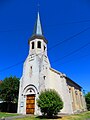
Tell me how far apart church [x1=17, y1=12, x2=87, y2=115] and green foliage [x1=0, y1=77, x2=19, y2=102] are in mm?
4782

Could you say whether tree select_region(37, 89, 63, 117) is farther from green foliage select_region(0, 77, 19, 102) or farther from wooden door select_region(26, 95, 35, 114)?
green foliage select_region(0, 77, 19, 102)

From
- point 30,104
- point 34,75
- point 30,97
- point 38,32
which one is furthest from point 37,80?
point 38,32

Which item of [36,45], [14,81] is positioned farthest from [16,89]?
[36,45]

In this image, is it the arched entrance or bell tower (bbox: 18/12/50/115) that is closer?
the arched entrance

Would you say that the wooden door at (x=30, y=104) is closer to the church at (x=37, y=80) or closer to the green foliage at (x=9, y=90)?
the church at (x=37, y=80)

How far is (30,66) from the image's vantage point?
25125 mm

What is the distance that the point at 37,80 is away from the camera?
22.9 meters

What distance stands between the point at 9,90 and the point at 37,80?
871cm

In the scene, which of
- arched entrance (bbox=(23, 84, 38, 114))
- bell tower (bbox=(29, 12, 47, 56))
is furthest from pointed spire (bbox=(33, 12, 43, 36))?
arched entrance (bbox=(23, 84, 38, 114))

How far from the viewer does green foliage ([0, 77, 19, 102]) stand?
2855 cm

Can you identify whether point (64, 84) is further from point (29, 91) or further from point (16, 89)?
point (16, 89)

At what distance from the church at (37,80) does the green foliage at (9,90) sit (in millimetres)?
4782

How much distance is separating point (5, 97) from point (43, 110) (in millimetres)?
13460

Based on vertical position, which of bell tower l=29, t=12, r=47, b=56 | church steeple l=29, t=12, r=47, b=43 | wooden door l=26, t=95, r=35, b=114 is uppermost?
church steeple l=29, t=12, r=47, b=43
